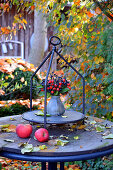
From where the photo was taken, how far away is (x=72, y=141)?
1560mm

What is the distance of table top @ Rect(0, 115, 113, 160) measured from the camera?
53.2 inches

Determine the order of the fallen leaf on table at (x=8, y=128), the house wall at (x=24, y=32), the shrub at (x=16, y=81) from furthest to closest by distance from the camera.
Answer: the house wall at (x=24, y=32), the shrub at (x=16, y=81), the fallen leaf on table at (x=8, y=128)

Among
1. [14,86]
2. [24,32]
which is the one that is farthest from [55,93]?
[24,32]

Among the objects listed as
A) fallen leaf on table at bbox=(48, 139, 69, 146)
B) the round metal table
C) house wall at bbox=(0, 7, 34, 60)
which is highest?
house wall at bbox=(0, 7, 34, 60)

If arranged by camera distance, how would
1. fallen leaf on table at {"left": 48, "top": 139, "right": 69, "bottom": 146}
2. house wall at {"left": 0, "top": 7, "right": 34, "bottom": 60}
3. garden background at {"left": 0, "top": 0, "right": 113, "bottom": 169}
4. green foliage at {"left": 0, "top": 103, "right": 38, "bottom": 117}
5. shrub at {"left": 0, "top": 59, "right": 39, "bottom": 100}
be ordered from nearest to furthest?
fallen leaf on table at {"left": 48, "top": 139, "right": 69, "bottom": 146} → garden background at {"left": 0, "top": 0, "right": 113, "bottom": 169} → green foliage at {"left": 0, "top": 103, "right": 38, "bottom": 117} → shrub at {"left": 0, "top": 59, "right": 39, "bottom": 100} → house wall at {"left": 0, "top": 7, "right": 34, "bottom": 60}

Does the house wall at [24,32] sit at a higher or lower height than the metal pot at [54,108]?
higher

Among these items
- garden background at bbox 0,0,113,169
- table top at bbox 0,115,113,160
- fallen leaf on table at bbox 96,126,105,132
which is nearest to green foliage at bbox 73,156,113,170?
garden background at bbox 0,0,113,169

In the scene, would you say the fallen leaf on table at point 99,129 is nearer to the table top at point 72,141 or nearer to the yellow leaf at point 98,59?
the table top at point 72,141

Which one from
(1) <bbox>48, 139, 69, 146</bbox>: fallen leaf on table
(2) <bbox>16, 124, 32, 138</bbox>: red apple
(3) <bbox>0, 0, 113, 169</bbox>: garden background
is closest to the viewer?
(1) <bbox>48, 139, 69, 146</bbox>: fallen leaf on table

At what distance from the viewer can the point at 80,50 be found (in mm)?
3090

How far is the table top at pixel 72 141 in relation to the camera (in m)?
1.35

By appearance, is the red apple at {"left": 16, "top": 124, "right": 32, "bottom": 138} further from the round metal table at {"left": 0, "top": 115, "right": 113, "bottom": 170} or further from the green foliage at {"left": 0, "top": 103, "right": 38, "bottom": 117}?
the green foliage at {"left": 0, "top": 103, "right": 38, "bottom": 117}

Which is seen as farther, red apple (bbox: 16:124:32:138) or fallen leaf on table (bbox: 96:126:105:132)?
fallen leaf on table (bbox: 96:126:105:132)

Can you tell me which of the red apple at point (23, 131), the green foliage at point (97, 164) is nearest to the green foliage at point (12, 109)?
the green foliage at point (97, 164)
